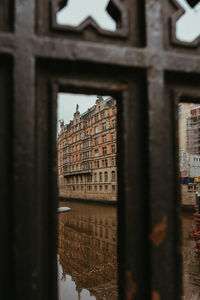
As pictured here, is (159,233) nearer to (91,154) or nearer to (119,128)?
(119,128)

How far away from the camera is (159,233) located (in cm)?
139

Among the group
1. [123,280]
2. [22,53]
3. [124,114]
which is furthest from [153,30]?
[123,280]

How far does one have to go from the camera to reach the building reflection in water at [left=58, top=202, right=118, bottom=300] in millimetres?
7582

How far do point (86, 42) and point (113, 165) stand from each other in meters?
33.4

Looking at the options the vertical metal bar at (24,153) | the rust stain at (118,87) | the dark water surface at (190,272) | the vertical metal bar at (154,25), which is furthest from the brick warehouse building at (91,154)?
the vertical metal bar at (24,153)

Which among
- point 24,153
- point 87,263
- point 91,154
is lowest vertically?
point 87,263

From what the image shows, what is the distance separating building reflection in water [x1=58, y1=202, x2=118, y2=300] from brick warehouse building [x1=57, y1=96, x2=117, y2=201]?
57.5 feet

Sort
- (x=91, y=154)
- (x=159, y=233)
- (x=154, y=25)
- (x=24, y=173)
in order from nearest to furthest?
(x=24, y=173)
(x=159, y=233)
(x=154, y=25)
(x=91, y=154)

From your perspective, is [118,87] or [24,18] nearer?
[24,18]

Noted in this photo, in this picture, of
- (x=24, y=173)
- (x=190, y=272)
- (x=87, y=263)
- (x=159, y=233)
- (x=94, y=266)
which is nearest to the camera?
(x=24, y=173)

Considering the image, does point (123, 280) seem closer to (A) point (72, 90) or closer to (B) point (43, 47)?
(A) point (72, 90)

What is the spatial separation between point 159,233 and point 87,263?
32.1ft

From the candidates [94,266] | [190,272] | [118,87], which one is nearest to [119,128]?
[118,87]

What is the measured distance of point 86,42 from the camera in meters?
1.41
